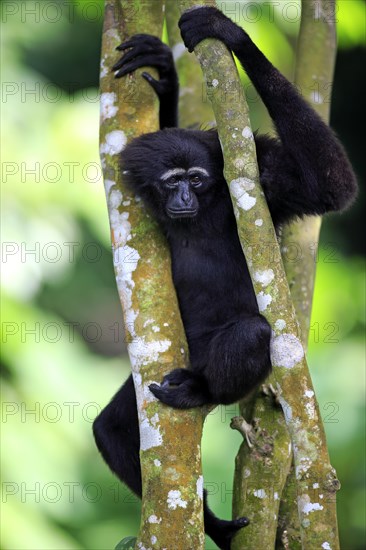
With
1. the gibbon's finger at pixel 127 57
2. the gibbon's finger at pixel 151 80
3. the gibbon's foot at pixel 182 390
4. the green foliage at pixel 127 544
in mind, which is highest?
the gibbon's finger at pixel 127 57

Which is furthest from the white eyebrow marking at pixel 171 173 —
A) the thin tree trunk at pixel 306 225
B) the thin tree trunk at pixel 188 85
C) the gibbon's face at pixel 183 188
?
the thin tree trunk at pixel 188 85

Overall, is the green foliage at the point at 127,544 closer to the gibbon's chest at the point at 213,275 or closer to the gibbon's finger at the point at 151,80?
the gibbon's chest at the point at 213,275

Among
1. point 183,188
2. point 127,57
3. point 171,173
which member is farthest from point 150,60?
point 183,188

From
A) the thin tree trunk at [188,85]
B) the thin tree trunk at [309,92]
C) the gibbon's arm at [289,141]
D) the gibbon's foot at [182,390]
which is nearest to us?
the gibbon's foot at [182,390]

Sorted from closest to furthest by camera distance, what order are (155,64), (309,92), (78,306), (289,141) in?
(289,141) → (155,64) → (309,92) → (78,306)

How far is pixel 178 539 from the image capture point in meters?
3.84

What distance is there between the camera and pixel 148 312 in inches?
173

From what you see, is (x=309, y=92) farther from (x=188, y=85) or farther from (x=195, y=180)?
(x=195, y=180)

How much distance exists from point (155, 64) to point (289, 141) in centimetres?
127

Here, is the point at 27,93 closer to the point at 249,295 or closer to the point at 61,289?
the point at 61,289

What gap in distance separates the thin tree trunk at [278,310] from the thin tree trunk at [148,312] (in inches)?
26.4

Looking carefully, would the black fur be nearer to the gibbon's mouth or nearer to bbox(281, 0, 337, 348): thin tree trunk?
the gibbon's mouth

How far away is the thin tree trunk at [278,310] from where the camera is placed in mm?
Result: 3420

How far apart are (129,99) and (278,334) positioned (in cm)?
211
